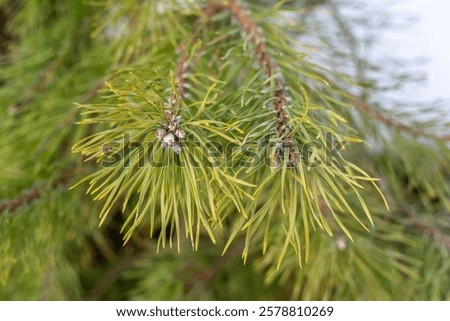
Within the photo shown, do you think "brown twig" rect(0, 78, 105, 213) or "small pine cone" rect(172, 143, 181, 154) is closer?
"small pine cone" rect(172, 143, 181, 154)

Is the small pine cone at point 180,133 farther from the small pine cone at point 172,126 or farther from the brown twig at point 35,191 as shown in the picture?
the brown twig at point 35,191

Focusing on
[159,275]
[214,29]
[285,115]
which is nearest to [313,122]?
[285,115]

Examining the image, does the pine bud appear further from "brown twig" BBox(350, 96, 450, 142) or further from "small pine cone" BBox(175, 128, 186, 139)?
"brown twig" BBox(350, 96, 450, 142)

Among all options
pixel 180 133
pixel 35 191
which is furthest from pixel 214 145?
pixel 35 191

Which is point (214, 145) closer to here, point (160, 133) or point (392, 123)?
point (160, 133)

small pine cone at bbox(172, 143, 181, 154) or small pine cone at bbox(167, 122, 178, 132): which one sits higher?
small pine cone at bbox(167, 122, 178, 132)

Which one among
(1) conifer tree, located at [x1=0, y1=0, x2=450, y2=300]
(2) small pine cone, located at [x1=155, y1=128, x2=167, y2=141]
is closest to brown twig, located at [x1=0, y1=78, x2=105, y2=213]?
(1) conifer tree, located at [x1=0, y1=0, x2=450, y2=300]

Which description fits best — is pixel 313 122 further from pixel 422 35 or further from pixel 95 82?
pixel 422 35

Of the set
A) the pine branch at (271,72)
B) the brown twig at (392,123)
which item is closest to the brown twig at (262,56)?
the pine branch at (271,72)
